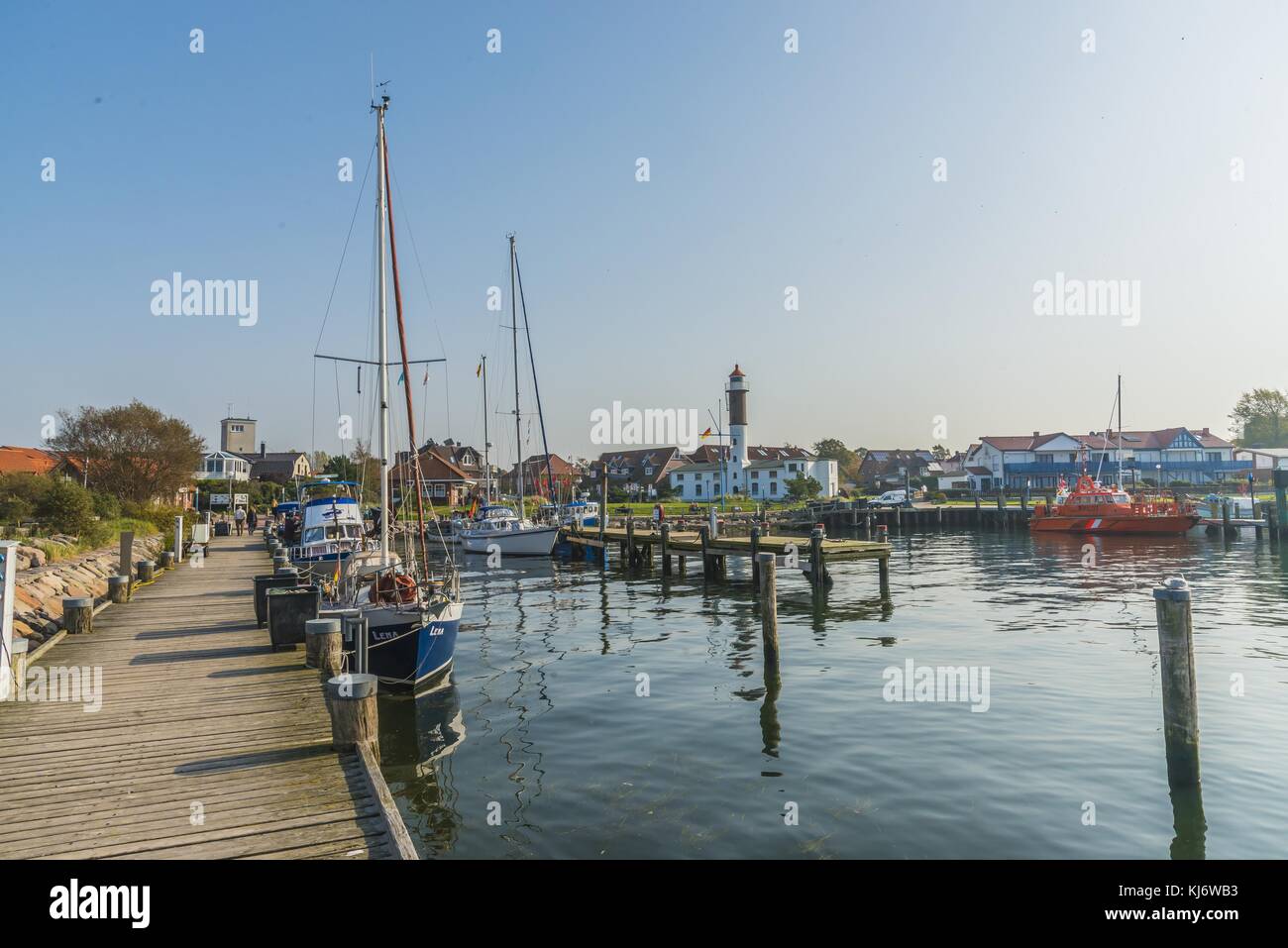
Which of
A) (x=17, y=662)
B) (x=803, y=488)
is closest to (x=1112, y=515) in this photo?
(x=803, y=488)

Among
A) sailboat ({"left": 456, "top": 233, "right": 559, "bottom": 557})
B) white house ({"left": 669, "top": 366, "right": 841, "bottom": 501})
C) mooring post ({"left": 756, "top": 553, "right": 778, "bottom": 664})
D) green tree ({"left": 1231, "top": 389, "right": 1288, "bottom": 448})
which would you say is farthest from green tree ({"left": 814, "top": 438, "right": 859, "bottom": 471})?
mooring post ({"left": 756, "top": 553, "right": 778, "bottom": 664})

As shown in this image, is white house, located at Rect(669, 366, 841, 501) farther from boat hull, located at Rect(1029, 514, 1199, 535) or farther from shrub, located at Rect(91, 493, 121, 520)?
shrub, located at Rect(91, 493, 121, 520)

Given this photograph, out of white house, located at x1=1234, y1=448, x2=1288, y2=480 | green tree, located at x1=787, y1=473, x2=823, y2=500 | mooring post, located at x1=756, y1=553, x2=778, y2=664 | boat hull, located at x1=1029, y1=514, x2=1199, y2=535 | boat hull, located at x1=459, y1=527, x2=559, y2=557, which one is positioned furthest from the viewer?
white house, located at x1=1234, y1=448, x2=1288, y2=480

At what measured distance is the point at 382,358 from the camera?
17.8 metres

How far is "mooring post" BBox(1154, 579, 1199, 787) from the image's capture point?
10102 mm

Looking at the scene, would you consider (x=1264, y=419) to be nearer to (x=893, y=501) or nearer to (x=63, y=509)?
(x=893, y=501)

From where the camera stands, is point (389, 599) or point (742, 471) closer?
point (389, 599)

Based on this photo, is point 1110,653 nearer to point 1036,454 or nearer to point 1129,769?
point 1129,769

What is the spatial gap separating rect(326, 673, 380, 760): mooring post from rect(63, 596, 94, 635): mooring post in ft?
33.3

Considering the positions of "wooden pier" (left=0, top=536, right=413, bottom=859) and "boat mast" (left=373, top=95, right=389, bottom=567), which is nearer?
"wooden pier" (left=0, top=536, right=413, bottom=859)

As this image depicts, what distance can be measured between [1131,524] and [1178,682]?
179ft

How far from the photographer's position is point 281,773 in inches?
341

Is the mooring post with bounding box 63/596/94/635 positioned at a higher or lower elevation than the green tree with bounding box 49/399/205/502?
lower

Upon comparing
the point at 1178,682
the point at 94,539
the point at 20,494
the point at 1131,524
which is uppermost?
the point at 20,494
